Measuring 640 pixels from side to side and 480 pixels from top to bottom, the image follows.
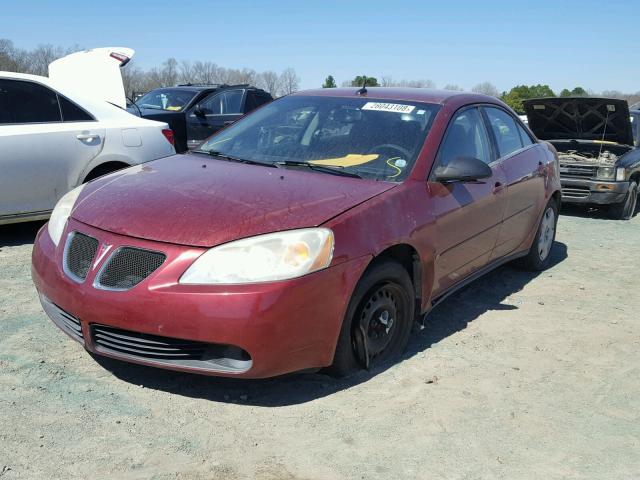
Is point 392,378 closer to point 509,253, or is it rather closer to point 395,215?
point 395,215

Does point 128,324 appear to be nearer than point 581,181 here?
Yes

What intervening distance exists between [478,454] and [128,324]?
1684mm

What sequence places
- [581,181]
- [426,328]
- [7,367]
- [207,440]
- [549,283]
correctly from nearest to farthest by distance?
[207,440], [7,367], [426,328], [549,283], [581,181]

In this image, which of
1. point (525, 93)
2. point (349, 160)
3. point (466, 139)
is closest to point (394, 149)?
point (349, 160)

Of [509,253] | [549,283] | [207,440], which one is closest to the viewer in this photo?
[207,440]

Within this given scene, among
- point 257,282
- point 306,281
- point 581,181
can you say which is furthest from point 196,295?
point 581,181

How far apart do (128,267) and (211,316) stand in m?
0.49

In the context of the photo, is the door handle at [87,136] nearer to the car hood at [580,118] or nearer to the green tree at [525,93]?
the car hood at [580,118]

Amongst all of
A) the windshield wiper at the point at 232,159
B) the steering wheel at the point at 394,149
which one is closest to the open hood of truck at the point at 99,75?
the windshield wiper at the point at 232,159

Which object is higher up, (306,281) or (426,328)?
(306,281)

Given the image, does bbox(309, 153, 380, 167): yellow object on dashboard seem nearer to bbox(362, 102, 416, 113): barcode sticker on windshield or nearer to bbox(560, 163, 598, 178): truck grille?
bbox(362, 102, 416, 113): barcode sticker on windshield

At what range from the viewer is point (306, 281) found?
304 cm

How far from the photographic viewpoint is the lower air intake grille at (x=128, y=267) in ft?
10.0

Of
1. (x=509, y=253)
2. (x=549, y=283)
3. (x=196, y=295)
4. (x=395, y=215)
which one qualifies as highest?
(x=395, y=215)
